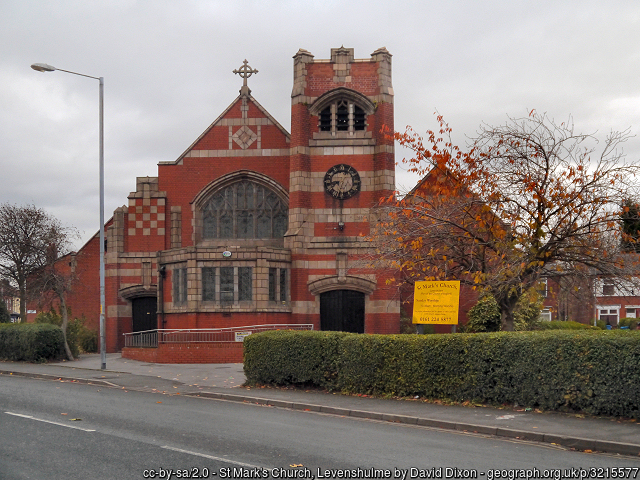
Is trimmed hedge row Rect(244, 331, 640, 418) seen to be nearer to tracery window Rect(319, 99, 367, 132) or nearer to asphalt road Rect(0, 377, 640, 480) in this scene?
asphalt road Rect(0, 377, 640, 480)

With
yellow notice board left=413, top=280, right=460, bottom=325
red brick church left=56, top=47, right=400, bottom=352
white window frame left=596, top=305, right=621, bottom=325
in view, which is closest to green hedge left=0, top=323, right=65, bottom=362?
red brick church left=56, top=47, right=400, bottom=352

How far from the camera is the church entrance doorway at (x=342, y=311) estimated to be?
2855cm

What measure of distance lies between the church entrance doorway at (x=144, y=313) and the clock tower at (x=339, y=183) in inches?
277

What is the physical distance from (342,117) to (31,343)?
1505 cm

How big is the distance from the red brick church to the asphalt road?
12.1 m

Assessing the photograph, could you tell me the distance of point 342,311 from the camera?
28672 mm

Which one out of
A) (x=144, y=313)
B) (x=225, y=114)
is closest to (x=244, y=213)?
(x=225, y=114)

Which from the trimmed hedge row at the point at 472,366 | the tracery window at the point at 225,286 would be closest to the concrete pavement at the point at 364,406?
the trimmed hedge row at the point at 472,366

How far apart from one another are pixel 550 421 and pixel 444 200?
6.68 meters

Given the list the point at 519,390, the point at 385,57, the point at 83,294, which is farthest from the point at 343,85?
the point at 519,390

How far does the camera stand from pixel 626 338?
1223 centimetres

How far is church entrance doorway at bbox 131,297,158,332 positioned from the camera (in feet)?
104

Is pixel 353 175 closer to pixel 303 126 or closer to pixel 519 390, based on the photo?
pixel 303 126

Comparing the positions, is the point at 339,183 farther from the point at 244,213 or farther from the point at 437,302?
the point at 437,302
